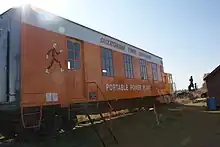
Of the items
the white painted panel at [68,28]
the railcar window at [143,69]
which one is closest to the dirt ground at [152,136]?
the railcar window at [143,69]

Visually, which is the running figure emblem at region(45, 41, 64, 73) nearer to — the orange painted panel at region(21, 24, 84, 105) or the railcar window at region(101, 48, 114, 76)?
the orange painted panel at region(21, 24, 84, 105)

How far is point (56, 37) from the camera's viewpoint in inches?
294

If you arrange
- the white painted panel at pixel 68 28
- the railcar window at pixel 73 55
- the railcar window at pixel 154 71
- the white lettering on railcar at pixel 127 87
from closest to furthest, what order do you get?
the white painted panel at pixel 68 28
the railcar window at pixel 73 55
the white lettering on railcar at pixel 127 87
the railcar window at pixel 154 71

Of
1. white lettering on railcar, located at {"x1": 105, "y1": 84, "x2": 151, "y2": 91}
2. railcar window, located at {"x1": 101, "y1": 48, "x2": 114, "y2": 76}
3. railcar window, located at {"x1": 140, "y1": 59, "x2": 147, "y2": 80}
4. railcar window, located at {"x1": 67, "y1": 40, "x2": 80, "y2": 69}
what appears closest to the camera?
railcar window, located at {"x1": 67, "y1": 40, "x2": 80, "y2": 69}

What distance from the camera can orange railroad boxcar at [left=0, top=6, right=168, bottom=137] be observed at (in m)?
6.36

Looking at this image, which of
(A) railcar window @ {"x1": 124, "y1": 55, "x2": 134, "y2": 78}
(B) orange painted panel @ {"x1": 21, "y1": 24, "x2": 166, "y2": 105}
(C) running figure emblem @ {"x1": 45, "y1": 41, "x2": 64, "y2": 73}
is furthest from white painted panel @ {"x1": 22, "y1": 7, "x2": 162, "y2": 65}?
(C) running figure emblem @ {"x1": 45, "y1": 41, "x2": 64, "y2": 73}

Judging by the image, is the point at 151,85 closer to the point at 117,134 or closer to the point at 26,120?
the point at 117,134

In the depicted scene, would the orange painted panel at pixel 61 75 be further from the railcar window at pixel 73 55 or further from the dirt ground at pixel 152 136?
the dirt ground at pixel 152 136

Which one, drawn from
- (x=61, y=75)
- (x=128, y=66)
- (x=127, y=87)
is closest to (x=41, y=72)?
(x=61, y=75)

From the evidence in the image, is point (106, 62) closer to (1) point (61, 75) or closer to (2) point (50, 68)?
(1) point (61, 75)

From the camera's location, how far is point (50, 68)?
23.3 ft

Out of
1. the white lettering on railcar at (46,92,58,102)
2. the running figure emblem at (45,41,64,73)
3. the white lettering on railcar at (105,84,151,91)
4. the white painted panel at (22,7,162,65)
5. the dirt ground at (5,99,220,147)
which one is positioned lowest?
the dirt ground at (5,99,220,147)

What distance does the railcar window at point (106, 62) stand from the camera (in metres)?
9.70

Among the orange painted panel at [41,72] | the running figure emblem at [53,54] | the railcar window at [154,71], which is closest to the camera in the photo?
the orange painted panel at [41,72]
